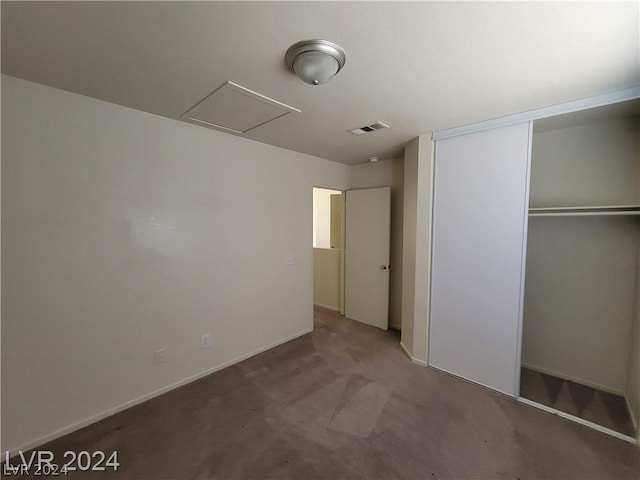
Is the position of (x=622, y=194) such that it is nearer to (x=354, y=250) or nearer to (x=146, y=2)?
(x=354, y=250)

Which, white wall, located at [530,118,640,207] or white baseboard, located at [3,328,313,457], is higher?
white wall, located at [530,118,640,207]

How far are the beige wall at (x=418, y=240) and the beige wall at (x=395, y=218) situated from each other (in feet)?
2.11

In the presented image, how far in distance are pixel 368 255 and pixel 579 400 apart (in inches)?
97.2

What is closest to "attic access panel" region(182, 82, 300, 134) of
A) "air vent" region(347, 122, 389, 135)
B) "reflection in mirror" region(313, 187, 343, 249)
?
"air vent" region(347, 122, 389, 135)

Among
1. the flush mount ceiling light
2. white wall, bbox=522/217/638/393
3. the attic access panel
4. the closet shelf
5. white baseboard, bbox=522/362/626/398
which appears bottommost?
white baseboard, bbox=522/362/626/398

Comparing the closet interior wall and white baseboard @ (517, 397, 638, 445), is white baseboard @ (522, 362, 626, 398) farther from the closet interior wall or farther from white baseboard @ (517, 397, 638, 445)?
white baseboard @ (517, 397, 638, 445)

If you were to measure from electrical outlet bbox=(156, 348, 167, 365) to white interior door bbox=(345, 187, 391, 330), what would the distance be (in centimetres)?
259

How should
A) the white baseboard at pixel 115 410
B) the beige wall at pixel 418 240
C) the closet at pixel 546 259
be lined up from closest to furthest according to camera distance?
→ the white baseboard at pixel 115 410
the closet at pixel 546 259
the beige wall at pixel 418 240

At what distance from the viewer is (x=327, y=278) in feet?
15.0

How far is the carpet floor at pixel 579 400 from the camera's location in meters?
1.94

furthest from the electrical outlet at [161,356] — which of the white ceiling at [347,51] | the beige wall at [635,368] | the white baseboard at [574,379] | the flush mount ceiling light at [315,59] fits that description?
the beige wall at [635,368]

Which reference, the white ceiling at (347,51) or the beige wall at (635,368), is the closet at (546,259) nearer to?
the beige wall at (635,368)

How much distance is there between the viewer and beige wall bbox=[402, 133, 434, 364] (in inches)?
104

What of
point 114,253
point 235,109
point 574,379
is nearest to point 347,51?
point 235,109
